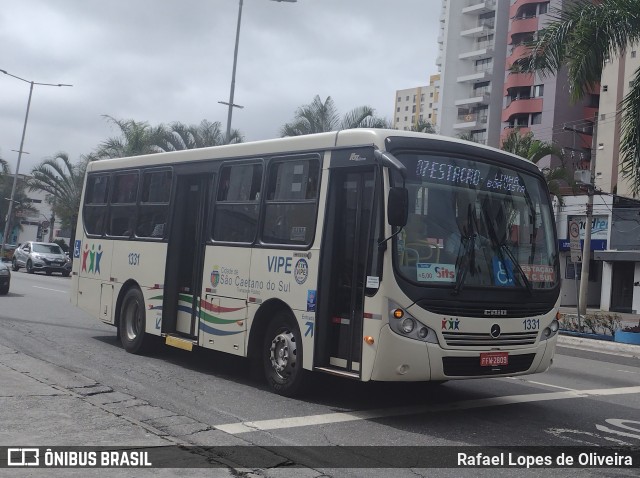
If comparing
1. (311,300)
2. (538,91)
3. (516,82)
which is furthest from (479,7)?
(311,300)

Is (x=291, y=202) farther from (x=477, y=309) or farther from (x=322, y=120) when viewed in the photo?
(x=322, y=120)

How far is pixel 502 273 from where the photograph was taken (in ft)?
27.1

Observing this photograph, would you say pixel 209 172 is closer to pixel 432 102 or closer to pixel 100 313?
pixel 100 313

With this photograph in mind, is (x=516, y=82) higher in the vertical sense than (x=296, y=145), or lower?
higher

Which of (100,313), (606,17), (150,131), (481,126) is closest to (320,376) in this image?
(100,313)

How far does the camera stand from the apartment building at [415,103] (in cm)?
14250

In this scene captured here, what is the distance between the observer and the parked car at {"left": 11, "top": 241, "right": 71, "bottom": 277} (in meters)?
39.8

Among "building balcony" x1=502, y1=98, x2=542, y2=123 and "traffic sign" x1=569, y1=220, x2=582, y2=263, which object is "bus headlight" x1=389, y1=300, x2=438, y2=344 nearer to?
"traffic sign" x1=569, y1=220, x2=582, y2=263

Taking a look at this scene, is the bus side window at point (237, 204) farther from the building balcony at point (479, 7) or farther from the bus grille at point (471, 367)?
the building balcony at point (479, 7)

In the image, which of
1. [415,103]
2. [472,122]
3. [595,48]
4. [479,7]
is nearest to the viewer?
[595,48]

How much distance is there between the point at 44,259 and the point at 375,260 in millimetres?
35413

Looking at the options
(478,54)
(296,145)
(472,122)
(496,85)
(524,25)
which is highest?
(478,54)

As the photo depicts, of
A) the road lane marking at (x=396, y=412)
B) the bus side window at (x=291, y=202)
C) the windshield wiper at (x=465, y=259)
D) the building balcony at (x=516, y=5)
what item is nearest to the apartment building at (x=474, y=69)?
the building balcony at (x=516, y=5)

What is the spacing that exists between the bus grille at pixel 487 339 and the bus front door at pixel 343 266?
3.25 ft
